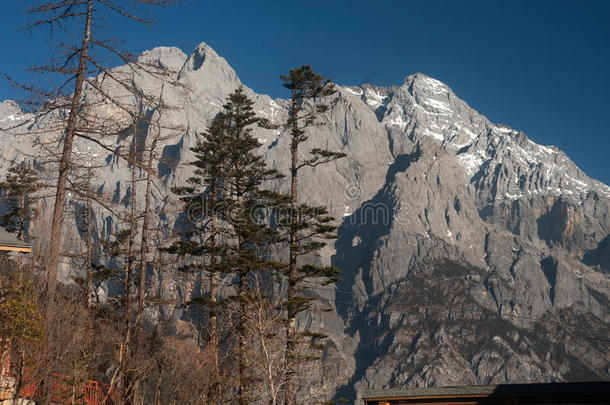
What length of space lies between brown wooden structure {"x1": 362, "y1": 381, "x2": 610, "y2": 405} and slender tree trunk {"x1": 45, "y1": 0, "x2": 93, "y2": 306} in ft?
36.3

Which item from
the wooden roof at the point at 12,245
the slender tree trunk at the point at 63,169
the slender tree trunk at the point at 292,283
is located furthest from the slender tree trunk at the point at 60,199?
the slender tree trunk at the point at 292,283

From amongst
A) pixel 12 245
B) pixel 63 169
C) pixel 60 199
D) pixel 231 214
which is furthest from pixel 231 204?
pixel 63 169

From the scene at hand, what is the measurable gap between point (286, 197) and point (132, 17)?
1925cm

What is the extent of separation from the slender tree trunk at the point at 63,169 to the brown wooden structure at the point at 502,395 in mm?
11071

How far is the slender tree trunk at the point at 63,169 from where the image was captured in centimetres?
1305

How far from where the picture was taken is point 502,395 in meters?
18.1

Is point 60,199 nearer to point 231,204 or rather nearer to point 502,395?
point 502,395

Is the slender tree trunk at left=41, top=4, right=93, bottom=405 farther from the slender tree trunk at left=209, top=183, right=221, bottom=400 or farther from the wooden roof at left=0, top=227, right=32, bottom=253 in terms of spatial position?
the slender tree trunk at left=209, top=183, right=221, bottom=400

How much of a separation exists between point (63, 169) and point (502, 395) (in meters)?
15.2

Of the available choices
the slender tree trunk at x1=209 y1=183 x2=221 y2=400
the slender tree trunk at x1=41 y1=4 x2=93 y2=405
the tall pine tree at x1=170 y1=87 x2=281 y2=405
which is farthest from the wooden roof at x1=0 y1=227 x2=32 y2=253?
the tall pine tree at x1=170 y1=87 x2=281 y2=405

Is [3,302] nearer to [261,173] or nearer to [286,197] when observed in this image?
[286,197]

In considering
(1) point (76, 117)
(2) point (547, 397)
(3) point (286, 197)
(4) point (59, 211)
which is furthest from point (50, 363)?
(3) point (286, 197)

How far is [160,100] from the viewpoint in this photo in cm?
1374

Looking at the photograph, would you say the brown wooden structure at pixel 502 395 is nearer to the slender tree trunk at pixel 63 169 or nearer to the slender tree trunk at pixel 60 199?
the slender tree trunk at pixel 60 199
